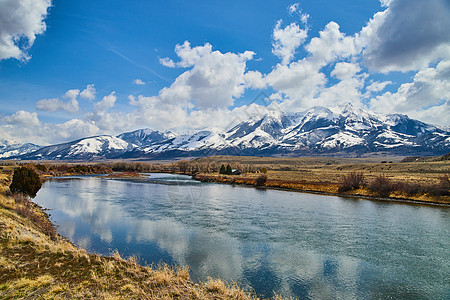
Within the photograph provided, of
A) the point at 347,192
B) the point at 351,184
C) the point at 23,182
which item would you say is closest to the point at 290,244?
the point at 23,182

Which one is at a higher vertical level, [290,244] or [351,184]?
[351,184]

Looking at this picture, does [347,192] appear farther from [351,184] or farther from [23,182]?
Answer: [23,182]

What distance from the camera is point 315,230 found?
24.3 metres

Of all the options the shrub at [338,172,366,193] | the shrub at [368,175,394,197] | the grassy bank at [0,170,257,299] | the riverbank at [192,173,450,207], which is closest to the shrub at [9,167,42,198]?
the grassy bank at [0,170,257,299]

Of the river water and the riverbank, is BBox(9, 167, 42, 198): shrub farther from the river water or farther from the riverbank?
the riverbank

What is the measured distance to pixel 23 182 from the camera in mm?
32156

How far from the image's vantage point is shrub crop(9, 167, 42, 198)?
31752 mm

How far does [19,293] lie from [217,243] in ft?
42.9

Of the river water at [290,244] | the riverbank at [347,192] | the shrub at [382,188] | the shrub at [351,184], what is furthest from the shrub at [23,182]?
the shrub at [382,188]

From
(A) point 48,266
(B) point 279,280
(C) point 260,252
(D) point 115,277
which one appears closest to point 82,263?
(A) point 48,266

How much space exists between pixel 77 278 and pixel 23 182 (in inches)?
1132

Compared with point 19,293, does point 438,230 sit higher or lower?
lower

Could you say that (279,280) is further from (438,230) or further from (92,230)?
(438,230)

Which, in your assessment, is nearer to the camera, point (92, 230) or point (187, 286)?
point (187, 286)
